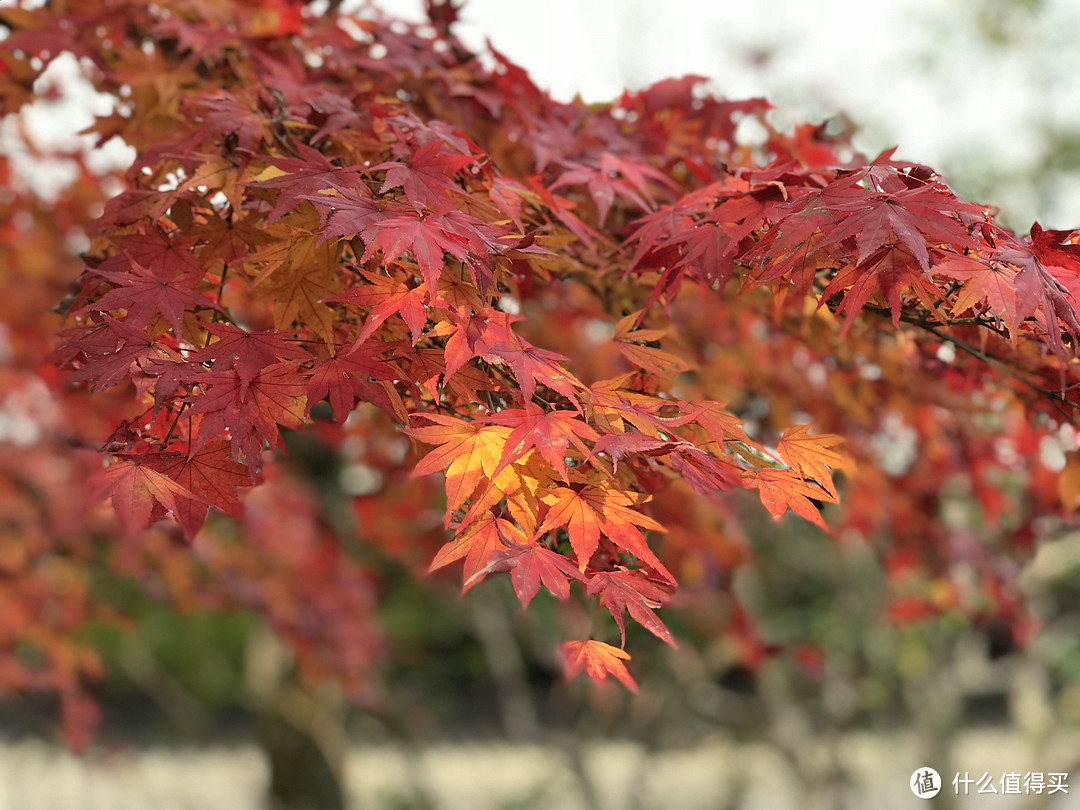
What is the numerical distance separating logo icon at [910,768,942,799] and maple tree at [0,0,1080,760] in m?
2.01

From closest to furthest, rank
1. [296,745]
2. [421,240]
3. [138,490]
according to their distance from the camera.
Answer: [421,240] < [138,490] < [296,745]

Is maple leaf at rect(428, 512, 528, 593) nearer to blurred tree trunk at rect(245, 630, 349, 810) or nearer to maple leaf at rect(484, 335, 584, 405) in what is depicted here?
maple leaf at rect(484, 335, 584, 405)

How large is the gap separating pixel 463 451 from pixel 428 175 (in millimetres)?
453

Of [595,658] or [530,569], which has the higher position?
[530,569]

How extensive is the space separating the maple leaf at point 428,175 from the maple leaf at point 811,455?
0.70 meters

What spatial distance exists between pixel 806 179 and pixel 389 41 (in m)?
1.32

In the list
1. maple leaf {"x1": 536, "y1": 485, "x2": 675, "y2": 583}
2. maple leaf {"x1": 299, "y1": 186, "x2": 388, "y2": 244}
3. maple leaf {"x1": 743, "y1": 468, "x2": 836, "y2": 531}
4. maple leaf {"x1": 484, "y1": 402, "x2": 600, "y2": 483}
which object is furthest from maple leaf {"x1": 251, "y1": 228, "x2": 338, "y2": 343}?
maple leaf {"x1": 743, "y1": 468, "x2": 836, "y2": 531}

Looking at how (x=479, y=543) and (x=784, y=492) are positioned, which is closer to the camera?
(x=479, y=543)

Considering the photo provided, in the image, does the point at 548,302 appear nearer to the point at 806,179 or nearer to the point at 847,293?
the point at 806,179

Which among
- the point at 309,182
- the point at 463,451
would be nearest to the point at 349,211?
the point at 309,182

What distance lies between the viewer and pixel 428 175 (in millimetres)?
1301

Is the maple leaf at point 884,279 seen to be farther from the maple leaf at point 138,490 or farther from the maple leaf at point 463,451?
the maple leaf at point 138,490

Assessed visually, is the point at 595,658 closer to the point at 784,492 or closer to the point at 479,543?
the point at 479,543

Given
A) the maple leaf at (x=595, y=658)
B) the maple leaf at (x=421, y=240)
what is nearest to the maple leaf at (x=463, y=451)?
the maple leaf at (x=421, y=240)
